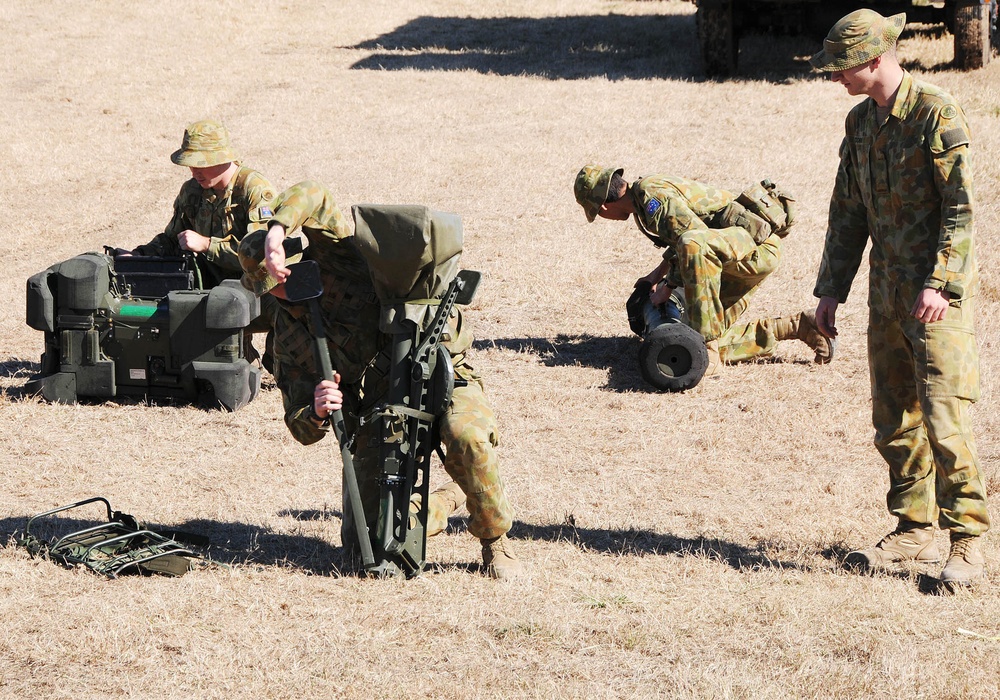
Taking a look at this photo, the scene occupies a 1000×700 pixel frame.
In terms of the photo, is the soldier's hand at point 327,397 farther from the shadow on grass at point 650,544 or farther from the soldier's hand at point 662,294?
the soldier's hand at point 662,294

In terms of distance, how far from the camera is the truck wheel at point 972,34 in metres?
15.5

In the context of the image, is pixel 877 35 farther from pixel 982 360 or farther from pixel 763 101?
pixel 763 101

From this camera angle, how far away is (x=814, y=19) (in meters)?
16.6

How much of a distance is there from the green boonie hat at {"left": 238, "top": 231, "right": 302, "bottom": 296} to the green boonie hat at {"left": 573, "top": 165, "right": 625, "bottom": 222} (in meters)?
3.57

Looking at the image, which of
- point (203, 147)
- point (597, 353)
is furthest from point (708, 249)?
point (203, 147)

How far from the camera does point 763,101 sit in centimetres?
1570

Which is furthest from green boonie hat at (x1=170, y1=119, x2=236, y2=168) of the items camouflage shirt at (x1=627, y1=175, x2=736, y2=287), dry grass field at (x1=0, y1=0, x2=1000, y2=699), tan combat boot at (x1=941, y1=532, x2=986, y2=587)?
tan combat boot at (x1=941, y1=532, x2=986, y2=587)

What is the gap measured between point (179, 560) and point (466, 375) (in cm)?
153

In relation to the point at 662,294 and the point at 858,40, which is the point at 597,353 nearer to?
the point at 662,294

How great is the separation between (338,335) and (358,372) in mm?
195

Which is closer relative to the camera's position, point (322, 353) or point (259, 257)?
point (259, 257)

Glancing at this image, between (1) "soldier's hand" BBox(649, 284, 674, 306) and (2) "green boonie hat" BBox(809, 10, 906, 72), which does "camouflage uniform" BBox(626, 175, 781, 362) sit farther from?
(2) "green boonie hat" BBox(809, 10, 906, 72)

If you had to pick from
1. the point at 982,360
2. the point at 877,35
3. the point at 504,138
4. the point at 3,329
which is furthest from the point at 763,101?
the point at 877,35

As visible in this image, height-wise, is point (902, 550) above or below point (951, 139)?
below
